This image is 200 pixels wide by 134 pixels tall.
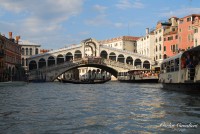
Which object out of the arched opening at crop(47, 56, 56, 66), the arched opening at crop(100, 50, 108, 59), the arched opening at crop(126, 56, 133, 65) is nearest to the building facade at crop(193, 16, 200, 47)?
the arched opening at crop(126, 56, 133, 65)

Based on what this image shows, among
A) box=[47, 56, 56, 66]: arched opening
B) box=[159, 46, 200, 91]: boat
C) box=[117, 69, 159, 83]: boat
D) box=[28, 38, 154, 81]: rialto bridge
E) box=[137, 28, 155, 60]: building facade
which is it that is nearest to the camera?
box=[159, 46, 200, 91]: boat

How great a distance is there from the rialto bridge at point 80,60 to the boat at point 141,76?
377 cm

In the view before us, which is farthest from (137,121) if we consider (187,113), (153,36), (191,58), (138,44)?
(138,44)

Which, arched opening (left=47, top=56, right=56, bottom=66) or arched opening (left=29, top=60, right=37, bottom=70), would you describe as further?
arched opening (left=47, top=56, right=56, bottom=66)

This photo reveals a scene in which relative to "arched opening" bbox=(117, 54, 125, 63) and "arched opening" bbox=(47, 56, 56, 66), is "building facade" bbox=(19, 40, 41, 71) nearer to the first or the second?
"arched opening" bbox=(47, 56, 56, 66)

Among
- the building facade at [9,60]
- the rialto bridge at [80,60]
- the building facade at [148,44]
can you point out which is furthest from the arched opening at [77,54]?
the building facade at [148,44]

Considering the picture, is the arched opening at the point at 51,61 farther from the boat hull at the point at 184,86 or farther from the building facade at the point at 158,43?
the boat hull at the point at 184,86

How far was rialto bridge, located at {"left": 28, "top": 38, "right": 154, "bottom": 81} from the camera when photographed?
52000mm

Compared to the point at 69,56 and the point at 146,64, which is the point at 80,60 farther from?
the point at 146,64

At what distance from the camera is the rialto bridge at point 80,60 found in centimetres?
5200

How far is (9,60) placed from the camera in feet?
149

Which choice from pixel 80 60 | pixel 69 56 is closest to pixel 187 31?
pixel 80 60

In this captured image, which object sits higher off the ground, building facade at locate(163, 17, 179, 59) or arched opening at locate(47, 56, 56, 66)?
building facade at locate(163, 17, 179, 59)

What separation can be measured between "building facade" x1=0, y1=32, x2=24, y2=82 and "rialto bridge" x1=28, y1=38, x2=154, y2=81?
286 cm
